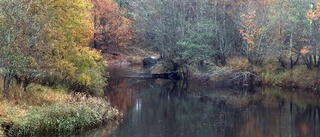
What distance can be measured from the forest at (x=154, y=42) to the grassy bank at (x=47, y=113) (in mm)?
78

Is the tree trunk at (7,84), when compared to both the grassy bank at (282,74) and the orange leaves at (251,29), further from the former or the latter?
the grassy bank at (282,74)

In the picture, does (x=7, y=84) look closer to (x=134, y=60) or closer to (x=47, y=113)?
(x=47, y=113)

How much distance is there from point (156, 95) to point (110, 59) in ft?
88.5

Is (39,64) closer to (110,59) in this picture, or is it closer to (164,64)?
(164,64)

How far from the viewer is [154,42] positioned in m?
46.2

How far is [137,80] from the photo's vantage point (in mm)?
43062

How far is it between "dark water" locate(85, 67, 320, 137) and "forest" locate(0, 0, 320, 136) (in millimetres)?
2399

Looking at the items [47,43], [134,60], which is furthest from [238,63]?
[134,60]

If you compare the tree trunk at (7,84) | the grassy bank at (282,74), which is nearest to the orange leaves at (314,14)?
the grassy bank at (282,74)

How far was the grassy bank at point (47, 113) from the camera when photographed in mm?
17188

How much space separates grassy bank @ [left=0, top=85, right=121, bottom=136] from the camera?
677 inches

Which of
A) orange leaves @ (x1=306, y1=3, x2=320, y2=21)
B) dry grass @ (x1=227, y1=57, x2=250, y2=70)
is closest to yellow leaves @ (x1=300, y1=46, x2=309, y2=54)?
orange leaves @ (x1=306, y1=3, x2=320, y2=21)

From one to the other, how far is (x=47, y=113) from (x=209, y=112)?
1090 centimetres

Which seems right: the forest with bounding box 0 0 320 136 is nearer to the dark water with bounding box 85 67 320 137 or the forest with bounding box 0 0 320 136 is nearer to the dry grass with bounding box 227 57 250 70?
the dry grass with bounding box 227 57 250 70
